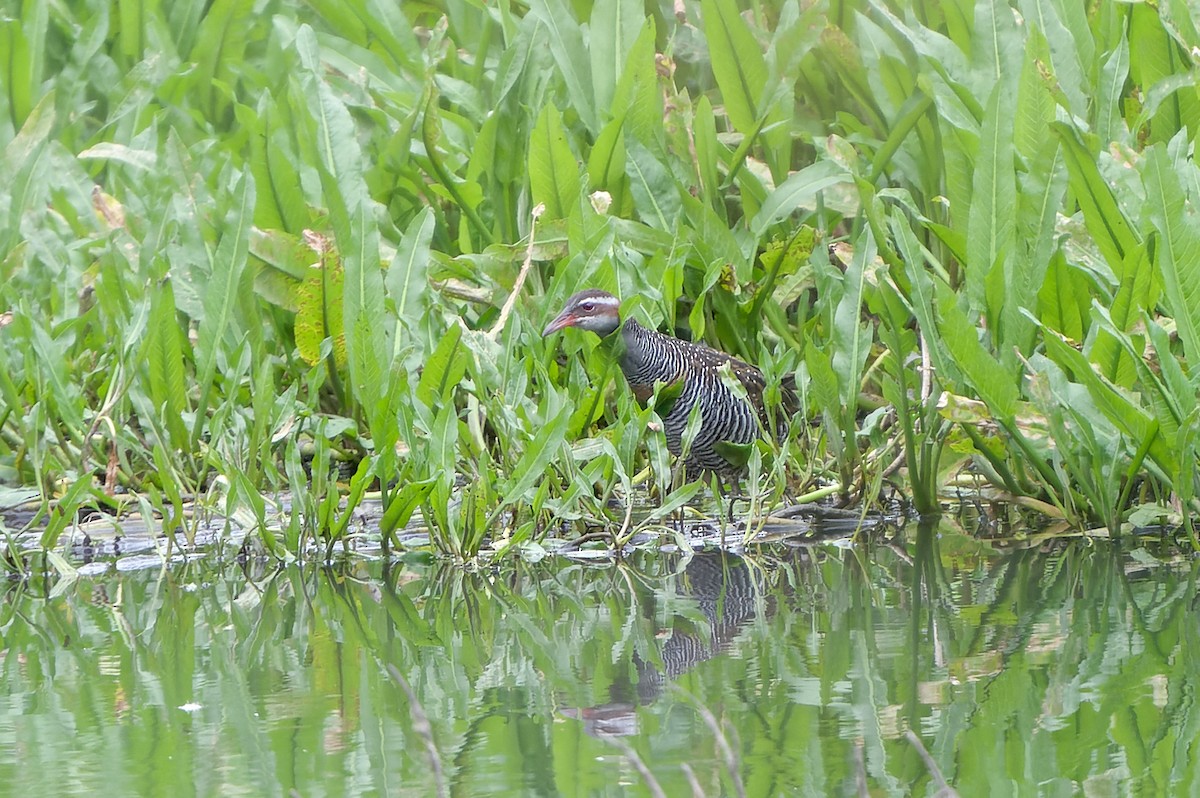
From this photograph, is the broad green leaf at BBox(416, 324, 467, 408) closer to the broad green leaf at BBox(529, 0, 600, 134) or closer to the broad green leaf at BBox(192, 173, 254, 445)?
the broad green leaf at BBox(192, 173, 254, 445)

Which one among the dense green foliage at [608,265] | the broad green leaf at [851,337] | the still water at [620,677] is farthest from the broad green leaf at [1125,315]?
the broad green leaf at [851,337]

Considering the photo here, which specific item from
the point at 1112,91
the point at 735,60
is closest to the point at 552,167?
the point at 735,60

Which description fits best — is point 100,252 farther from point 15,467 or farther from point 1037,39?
point 1037,39

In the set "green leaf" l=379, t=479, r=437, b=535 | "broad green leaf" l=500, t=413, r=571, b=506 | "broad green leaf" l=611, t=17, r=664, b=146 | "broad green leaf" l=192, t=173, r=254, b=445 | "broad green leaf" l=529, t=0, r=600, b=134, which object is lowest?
"green leaf" l=379, t=479, r=437, b=535

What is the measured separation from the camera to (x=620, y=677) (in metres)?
2.34

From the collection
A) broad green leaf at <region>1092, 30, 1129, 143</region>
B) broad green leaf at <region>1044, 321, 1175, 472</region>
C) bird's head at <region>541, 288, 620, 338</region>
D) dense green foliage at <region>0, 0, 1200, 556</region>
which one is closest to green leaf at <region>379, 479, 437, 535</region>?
dense green foliage at <region>0, 0, 1200, 556</region>

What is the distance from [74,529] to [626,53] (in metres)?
2.54

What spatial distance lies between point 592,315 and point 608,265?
29cm

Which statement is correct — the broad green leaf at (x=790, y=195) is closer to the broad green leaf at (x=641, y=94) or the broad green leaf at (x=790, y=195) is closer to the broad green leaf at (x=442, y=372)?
the broad green leaf at (x=641, y=94)

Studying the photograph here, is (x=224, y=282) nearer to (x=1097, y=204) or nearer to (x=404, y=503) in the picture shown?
(x=404, y=503)

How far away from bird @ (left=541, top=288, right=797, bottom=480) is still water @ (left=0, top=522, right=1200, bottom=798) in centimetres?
92

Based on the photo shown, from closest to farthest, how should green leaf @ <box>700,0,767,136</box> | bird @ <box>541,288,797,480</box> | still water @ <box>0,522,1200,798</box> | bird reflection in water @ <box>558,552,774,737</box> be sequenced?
still water @ <box>0,522,1200,798</box>
bird reflection in water @ <box>558,552,774,737</box>
bird @ <box>541,288,797,480</box>
green leaf @ <box>700,0,767,136</box>

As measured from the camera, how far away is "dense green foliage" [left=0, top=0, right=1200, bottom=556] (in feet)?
11.5

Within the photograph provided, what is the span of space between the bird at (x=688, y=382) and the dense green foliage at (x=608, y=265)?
11 cm
